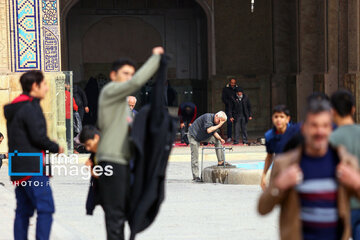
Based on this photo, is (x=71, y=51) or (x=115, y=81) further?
(x=71, y=51)

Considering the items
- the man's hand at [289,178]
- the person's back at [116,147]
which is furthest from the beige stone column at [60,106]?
the man's hand at [289,178]

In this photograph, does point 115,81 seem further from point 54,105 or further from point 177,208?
point 54,105

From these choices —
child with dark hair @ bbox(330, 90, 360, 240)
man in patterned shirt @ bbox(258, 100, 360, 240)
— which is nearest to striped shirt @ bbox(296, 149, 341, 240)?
man in patterned shirt @ bbox(258, 100, 360, 240)

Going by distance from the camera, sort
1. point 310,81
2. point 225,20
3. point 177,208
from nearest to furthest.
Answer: point 177,208
point 310,81
point 225,20

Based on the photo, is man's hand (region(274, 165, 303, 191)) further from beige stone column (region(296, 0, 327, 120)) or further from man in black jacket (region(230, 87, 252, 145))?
Answer: beige stone column (region(296, 0, 327, 120))

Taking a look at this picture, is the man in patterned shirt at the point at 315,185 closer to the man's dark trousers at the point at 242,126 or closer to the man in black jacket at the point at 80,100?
the man in black jacket at the point at 80,100

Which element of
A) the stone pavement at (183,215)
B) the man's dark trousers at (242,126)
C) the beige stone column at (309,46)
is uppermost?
the beige stone column at (309,46)

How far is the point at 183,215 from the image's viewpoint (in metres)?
9.12

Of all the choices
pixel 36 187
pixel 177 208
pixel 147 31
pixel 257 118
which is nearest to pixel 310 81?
pixel 257 118

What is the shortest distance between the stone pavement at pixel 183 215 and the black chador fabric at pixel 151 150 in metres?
1.95

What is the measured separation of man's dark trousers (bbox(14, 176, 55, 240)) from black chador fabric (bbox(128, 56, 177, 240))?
0.82 meters

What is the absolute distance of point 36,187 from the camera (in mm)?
6098

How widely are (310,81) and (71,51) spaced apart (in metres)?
7.92

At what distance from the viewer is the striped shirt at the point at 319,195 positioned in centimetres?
373
